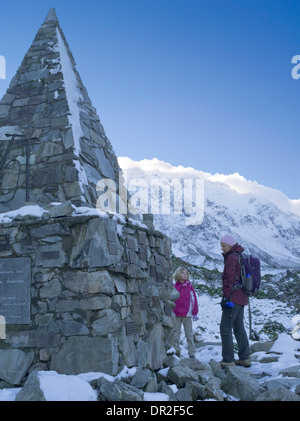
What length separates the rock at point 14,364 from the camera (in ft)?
14.9

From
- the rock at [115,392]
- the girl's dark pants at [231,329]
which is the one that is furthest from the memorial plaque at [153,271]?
the rock at [115,392]

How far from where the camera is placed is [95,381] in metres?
4.14

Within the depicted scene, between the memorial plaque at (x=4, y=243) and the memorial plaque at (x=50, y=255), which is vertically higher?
the memorial plaque at (x=4, y=243)

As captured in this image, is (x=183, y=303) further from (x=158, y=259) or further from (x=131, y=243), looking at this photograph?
(x=131, y=243)

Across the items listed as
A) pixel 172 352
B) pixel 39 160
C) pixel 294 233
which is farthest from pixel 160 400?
pixel 294 233

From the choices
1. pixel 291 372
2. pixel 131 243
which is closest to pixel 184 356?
pixel 291 372

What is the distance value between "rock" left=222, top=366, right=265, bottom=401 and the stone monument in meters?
1.05

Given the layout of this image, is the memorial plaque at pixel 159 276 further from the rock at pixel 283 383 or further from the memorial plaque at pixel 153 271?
the rock at pixel 283 383

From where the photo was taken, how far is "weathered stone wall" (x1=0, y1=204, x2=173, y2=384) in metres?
4.44

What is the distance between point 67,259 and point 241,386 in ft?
8.32

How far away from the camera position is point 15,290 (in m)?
4.81

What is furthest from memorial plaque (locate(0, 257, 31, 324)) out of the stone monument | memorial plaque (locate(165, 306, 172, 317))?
memorial plaque (locate(165, 306, 172, 317))

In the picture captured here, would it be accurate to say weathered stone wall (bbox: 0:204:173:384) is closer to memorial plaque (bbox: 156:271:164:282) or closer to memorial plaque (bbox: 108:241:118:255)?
memorial plaque (bbox: 108:241:118:255)

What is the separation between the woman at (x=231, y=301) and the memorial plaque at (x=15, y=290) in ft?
8.83
